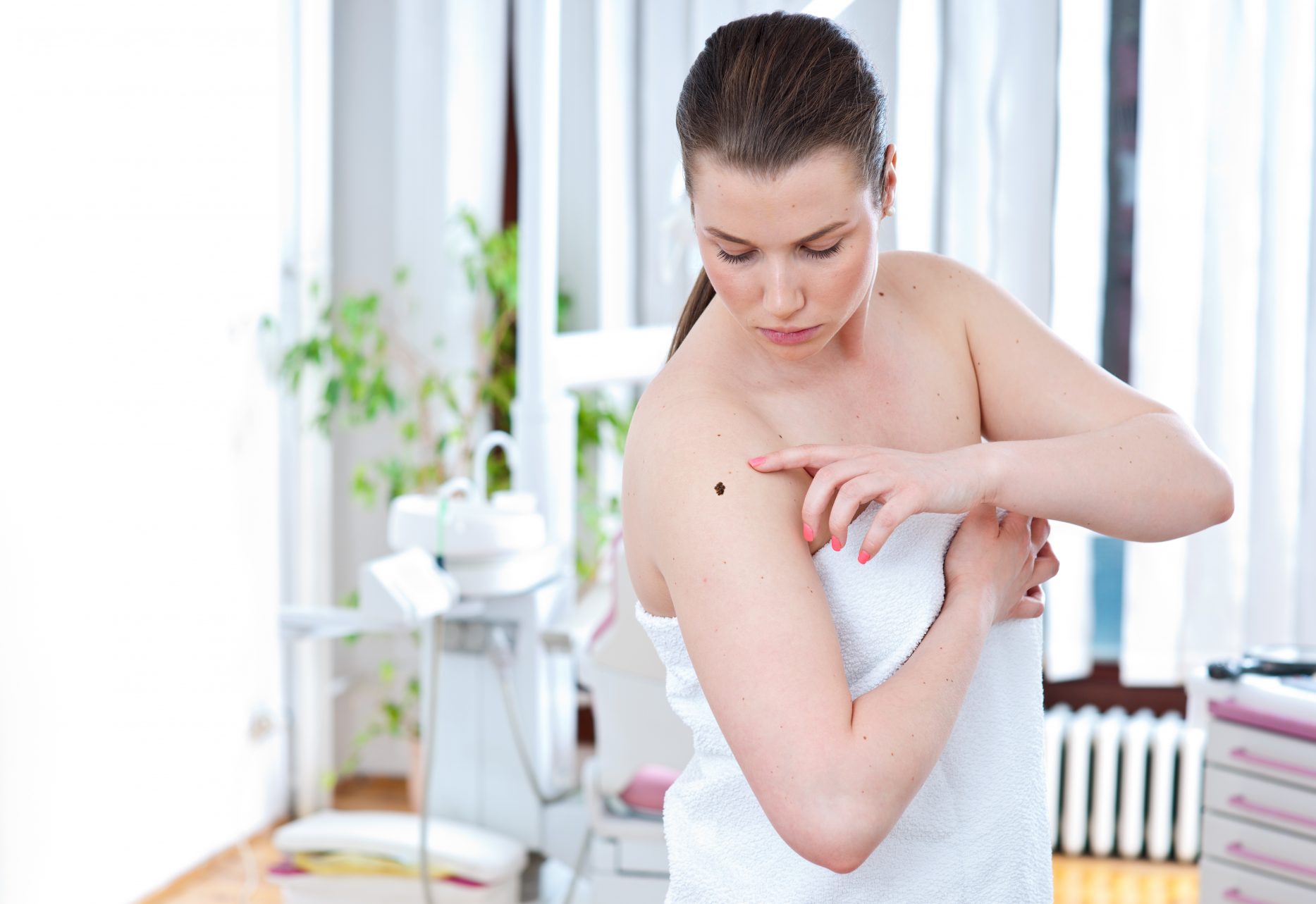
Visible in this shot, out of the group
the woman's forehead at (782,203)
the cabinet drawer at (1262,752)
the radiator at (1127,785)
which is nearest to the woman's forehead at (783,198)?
the woman's forehead at (782,203)

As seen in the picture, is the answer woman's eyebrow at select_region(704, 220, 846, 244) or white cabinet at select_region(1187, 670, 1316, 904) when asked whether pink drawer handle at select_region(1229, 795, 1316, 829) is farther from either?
woman's eyebrow at select_region(704, 220, 846, 244)

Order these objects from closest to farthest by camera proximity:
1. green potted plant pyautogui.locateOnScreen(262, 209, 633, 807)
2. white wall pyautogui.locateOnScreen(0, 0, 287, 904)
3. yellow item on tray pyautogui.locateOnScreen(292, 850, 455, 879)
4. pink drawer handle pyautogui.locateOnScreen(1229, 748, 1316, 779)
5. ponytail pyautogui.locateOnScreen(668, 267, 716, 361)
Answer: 1. ponytail pyautogui.locateOnScreen(668, 267, 716, 361)
2. pink drawer handle pyautogui.locateOnScreen(1229, 748, 1316, 779)
3. yellow item on tray pyautogui.locateOnScreen(292, 850, 455, 879)
4. white wall pyautogui.locateOnScreen(0, 0, 287, 904)
5. green potted plant pyautogui.locateOnScreen(262, 209, 633, 807)

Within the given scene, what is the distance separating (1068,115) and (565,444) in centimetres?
147

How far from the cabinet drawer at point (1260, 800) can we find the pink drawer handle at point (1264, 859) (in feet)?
0.15

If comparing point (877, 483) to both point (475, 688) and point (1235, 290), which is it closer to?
point (475, 688)

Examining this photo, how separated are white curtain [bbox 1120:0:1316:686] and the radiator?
10.2 inches

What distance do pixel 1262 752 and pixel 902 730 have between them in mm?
1346

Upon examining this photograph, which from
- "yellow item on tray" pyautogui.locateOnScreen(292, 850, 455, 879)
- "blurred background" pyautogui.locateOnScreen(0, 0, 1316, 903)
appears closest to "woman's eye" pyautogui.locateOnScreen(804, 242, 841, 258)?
"blurred background" pyautogui.locateOnScreen(0, 0, 1316, 903)

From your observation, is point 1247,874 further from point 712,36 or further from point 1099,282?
point 712,36

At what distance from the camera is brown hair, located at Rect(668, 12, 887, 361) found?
2.63 feet

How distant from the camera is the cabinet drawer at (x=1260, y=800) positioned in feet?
6.12

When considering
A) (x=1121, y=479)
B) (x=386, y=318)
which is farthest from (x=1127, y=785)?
(x=1121, y=479)

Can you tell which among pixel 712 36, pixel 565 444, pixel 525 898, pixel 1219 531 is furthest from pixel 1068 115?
pixel 712 36

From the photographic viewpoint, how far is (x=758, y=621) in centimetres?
80
